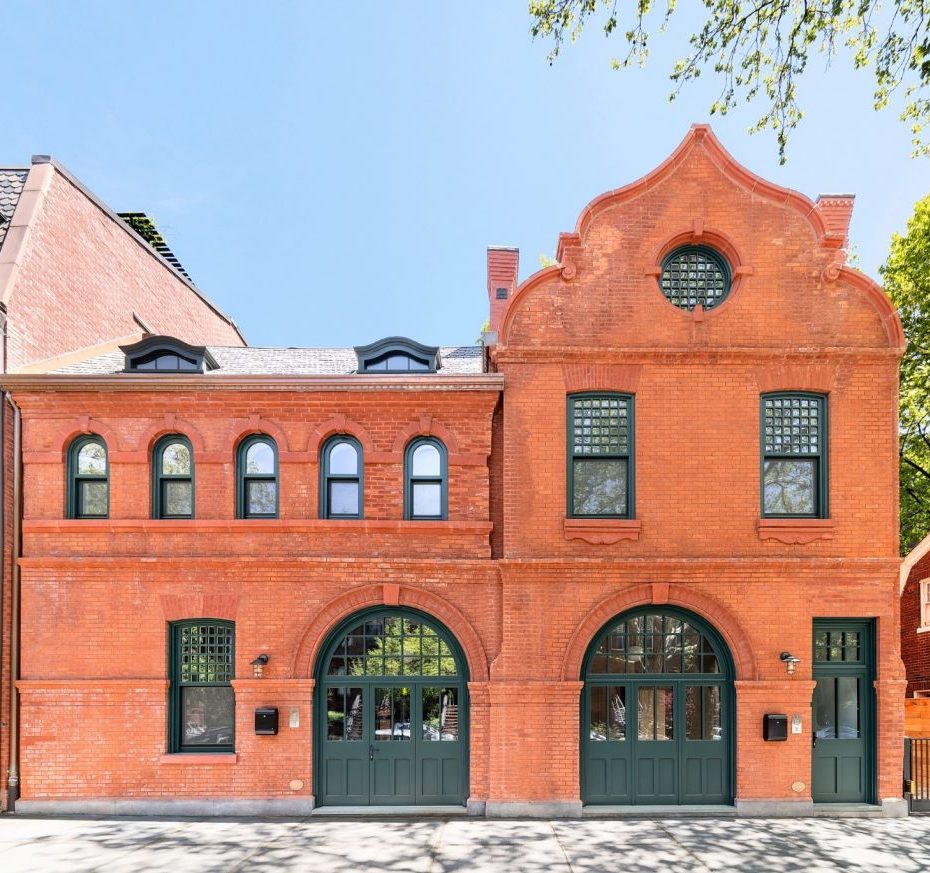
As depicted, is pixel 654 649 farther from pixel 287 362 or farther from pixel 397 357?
pixel 287 362

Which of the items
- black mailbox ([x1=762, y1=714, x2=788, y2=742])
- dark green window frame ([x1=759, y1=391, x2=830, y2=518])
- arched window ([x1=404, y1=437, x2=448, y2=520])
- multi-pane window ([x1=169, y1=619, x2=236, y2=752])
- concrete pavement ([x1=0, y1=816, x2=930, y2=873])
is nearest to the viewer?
concrete pavement ([x1=0, y1=816, x2=930, y2=873])

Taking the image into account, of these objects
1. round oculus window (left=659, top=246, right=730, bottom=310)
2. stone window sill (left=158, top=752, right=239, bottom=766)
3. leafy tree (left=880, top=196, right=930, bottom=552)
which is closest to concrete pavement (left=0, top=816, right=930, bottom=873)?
stone window sill (left=158, top=752, right=239, bottom=766)

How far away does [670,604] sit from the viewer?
1074 cm

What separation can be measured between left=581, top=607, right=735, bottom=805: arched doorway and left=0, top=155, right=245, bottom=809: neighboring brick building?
33.0 ft

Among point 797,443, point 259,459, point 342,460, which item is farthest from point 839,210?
point 259,459

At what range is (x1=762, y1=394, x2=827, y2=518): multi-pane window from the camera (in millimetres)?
10945

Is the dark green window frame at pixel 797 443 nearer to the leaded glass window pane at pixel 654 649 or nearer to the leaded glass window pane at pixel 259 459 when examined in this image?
the leaded glass window pane at pixel 654 649

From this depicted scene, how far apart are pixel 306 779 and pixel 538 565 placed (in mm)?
5358

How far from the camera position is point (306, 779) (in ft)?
34.6

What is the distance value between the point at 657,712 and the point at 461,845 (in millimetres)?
3963

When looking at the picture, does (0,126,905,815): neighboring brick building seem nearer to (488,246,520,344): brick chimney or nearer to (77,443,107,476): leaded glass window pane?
(77,443,107,476): leaded glass window pane

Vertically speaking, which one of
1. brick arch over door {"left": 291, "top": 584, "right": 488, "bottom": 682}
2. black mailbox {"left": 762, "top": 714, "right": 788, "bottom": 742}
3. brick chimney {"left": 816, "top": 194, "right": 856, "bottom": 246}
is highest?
brick chimney {"left": 816, "top": 194, "right": 856, "bottom": 246}

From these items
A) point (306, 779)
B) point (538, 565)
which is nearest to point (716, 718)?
point (538, 565)

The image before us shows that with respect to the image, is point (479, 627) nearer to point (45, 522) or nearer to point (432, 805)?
point (432, 805)
